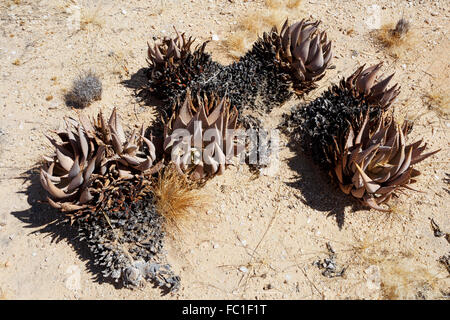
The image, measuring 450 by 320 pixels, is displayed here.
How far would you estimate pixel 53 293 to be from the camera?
3.19 m

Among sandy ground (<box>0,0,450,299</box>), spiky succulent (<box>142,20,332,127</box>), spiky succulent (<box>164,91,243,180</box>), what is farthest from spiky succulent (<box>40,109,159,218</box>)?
spiky succulent (<box>142,20,332,127</box>)

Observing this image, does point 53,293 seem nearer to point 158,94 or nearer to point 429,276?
point 158,94

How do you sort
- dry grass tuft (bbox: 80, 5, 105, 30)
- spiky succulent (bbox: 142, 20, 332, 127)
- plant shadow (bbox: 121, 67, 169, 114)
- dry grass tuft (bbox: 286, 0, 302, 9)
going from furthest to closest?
Answer: dry grass tuft (bbox: 286, 0, 302, 9) → dry grass tuft (bbox: 80, 5, 105, 30) → plant shadow (bbox: 121, 67, 169, 114) → spiky succulent (bbox: 142, 20, 332, 127)

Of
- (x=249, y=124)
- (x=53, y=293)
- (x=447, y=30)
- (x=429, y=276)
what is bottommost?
(x=53, y=293)

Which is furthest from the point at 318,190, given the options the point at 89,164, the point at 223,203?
the point at 89,164

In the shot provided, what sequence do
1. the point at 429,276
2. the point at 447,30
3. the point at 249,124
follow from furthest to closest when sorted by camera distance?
the point at 447,30 < the point at 249,124 < the point at 429,276

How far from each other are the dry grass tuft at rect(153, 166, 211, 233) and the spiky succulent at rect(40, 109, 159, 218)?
0.20 metres

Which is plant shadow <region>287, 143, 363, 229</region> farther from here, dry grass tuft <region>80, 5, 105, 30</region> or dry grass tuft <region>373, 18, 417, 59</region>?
dry grass tuft <region>80, 5, 105, 30</region>

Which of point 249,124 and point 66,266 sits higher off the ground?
point 249,124

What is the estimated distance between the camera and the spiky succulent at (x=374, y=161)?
3416mm

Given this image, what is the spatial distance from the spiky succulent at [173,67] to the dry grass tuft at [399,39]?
315 cm

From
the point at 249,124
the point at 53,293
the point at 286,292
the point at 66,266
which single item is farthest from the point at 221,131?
the point at 53,293

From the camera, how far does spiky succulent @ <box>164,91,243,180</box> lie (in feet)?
11.4

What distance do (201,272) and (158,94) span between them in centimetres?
252
